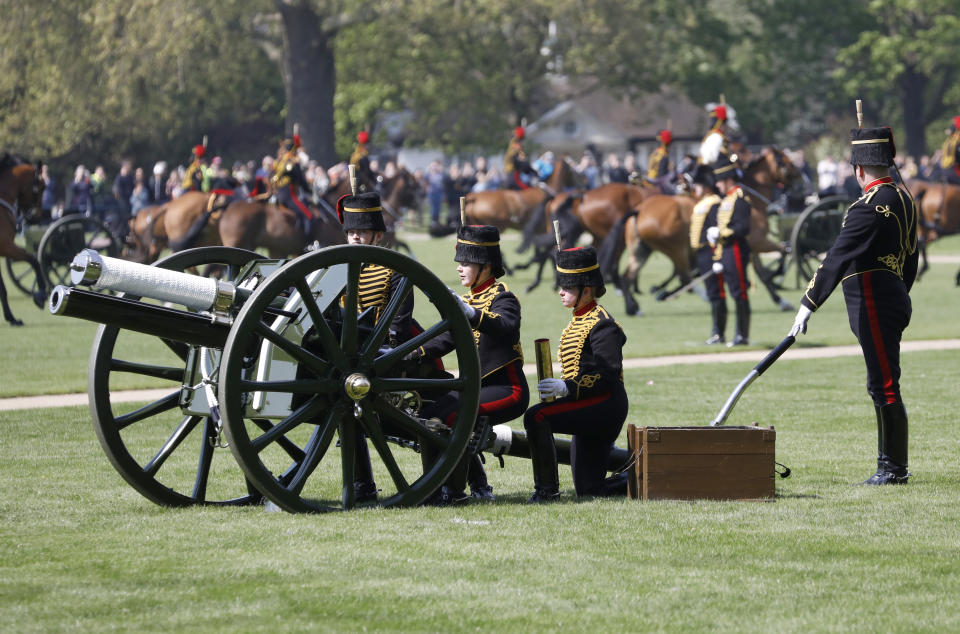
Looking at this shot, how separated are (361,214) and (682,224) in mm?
12500

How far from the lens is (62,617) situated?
5.12m

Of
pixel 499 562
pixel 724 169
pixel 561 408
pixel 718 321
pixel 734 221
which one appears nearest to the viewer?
pixel 499 562

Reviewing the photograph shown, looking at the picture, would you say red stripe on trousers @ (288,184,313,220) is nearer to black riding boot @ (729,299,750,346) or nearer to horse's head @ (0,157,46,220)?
horse's head @ (0,157,46,220)

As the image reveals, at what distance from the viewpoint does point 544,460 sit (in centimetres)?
730

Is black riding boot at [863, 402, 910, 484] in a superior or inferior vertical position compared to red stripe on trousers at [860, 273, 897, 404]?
inferior

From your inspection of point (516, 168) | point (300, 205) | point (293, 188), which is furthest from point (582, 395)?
point (516, 168)

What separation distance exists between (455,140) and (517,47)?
4.58m

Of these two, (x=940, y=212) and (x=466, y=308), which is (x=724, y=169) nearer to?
(x=940, y=212)

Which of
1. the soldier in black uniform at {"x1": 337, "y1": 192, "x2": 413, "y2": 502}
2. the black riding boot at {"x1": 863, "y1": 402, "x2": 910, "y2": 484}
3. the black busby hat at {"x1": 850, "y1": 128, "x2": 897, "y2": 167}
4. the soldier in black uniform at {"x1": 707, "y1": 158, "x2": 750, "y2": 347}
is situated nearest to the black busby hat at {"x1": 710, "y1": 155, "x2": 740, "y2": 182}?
the soldier in black uniform at {"x1": 707, "y1": 158, "x2": 750, "y2": 347}

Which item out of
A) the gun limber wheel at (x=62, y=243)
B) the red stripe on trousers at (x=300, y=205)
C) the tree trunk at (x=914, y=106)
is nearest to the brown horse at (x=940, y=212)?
the red stripe on trousers at (x=300, y=205)

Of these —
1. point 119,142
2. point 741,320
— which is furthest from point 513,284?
point 119,142

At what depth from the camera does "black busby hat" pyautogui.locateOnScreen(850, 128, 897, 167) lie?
310 inches

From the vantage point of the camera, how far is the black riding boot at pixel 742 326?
15586 mm

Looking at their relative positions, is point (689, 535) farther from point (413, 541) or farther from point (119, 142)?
point (119, 142)
